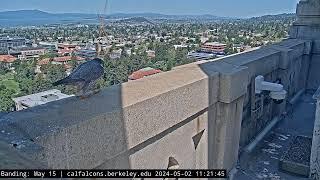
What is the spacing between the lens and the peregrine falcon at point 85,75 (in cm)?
266

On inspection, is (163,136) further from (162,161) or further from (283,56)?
(283,56)

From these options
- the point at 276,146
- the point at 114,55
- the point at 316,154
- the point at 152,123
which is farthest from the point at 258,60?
the point at 114,55

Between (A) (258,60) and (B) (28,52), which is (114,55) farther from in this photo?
(B) (28,52)

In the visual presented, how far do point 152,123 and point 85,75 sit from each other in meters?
0.68

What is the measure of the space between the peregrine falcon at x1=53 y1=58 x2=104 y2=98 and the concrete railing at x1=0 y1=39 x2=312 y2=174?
118mm

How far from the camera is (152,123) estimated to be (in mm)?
2941

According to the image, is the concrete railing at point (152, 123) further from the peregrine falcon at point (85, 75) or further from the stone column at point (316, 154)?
the stone column at point (316, 154)

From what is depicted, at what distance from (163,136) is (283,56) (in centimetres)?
361

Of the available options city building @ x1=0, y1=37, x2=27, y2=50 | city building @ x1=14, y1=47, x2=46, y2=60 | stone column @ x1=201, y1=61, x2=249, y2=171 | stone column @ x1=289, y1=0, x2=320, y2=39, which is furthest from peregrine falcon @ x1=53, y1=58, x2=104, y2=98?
city building @ x1=0, y1=37, x2=27, y2=50

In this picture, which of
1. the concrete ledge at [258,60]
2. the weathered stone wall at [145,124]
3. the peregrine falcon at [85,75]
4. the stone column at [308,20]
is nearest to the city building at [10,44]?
the stone column at [308,20]

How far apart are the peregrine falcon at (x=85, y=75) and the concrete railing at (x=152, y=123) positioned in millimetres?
118

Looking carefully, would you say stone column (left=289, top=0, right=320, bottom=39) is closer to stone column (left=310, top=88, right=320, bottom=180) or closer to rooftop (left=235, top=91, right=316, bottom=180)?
rooftop (left=235, top=91, right=316, bottom=180)

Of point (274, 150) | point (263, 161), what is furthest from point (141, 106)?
point (274, 150)

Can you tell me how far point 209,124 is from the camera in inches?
152
